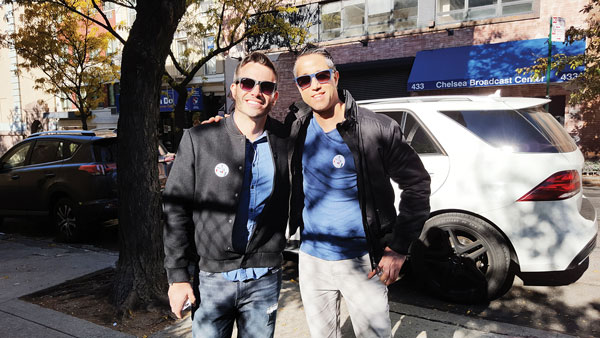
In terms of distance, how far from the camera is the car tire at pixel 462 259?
12.6 ft

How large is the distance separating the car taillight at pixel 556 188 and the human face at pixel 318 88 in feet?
7.82

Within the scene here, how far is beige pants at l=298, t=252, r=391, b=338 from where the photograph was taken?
86.5 inches

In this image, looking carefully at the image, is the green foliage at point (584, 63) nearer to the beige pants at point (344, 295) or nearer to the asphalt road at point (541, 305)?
the asphalt road at point (541, 305)

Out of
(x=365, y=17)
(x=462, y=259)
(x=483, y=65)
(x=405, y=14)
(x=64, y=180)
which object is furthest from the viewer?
(x=365, y=17)

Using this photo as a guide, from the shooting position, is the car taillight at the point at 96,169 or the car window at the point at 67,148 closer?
the car taillight at the point at 96,169

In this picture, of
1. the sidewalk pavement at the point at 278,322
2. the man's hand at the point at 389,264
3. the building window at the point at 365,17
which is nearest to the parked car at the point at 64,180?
the sidewalk pavement at the point at 278,322

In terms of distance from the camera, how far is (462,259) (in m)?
3.94

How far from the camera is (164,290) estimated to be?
4.18 m

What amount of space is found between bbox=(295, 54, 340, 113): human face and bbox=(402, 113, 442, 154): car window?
2.12m

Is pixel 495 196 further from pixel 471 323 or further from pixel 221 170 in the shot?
pixel 221 170

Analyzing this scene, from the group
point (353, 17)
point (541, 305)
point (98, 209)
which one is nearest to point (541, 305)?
point (541, 305)

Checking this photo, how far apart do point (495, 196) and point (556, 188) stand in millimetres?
479

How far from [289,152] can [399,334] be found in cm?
198

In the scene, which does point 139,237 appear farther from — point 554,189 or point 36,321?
point 554,189
